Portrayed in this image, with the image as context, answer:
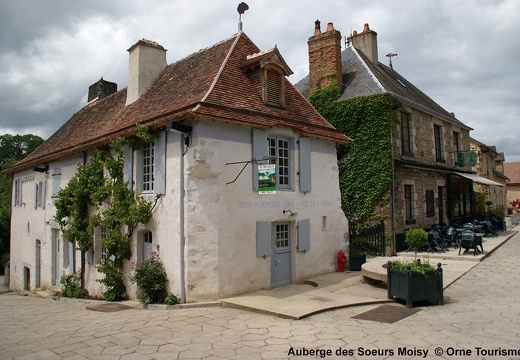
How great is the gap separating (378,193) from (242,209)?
23.2 feet

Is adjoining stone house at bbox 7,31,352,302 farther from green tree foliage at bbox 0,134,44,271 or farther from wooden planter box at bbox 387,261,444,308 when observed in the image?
green tree foliage at bbox 0,134,44,271

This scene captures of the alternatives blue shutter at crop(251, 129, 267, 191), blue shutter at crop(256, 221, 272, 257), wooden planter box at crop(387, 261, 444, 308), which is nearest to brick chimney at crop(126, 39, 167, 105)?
blue shutter at crop(251, 129, 267, 191)

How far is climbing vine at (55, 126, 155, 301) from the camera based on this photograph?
10445mm

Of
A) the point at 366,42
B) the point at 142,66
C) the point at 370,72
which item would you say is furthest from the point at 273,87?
the point at 366,42

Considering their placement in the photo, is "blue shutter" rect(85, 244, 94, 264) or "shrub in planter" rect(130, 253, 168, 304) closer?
"shrub in planter" rect(130, 253, 168, 304)

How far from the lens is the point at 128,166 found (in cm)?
1091

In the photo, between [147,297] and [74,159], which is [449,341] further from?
[74,159]

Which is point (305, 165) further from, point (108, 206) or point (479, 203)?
point (479, 203)

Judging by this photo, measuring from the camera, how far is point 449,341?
5.78 meters

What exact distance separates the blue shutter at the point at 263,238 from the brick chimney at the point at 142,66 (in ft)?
22.5

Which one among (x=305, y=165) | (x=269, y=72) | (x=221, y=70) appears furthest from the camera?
(x=305, y=165)

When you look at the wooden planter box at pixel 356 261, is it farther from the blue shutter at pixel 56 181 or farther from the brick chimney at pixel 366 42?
the blue shutter at pixel 56 181

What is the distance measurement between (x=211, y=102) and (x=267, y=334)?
17.7 ft

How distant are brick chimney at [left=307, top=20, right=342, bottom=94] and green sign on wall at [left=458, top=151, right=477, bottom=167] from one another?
8.96 metres
